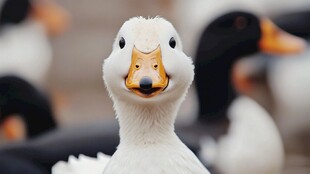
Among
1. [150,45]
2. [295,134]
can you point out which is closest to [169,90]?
[150,45]

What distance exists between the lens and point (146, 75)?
336cm

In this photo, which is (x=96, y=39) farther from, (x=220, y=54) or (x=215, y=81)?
(x=215, y=81)

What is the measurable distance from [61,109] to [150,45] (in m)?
5.61

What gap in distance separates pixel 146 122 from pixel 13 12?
499 centimetres

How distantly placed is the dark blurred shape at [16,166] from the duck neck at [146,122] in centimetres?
135

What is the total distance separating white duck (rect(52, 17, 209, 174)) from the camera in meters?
3.41

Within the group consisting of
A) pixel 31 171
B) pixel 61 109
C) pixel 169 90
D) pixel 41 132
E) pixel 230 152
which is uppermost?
pixel 61 109

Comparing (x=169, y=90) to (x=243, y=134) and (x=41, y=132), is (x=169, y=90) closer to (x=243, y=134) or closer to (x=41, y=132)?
(x=243, y=134)

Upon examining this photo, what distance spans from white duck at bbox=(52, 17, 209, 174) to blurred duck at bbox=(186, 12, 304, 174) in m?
1.57

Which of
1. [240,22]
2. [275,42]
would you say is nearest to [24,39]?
[240,22]

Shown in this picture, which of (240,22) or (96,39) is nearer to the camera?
(240,22)

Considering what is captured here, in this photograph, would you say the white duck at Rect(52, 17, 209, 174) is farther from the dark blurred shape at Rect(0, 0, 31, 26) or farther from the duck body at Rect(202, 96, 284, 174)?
the dark blurred shape at Rect(0, 0, 31, 26)

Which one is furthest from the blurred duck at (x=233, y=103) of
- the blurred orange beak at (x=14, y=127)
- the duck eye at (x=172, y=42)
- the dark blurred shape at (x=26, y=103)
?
the duck eye at (x=172, y=42)

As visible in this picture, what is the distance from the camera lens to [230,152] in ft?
18.0
